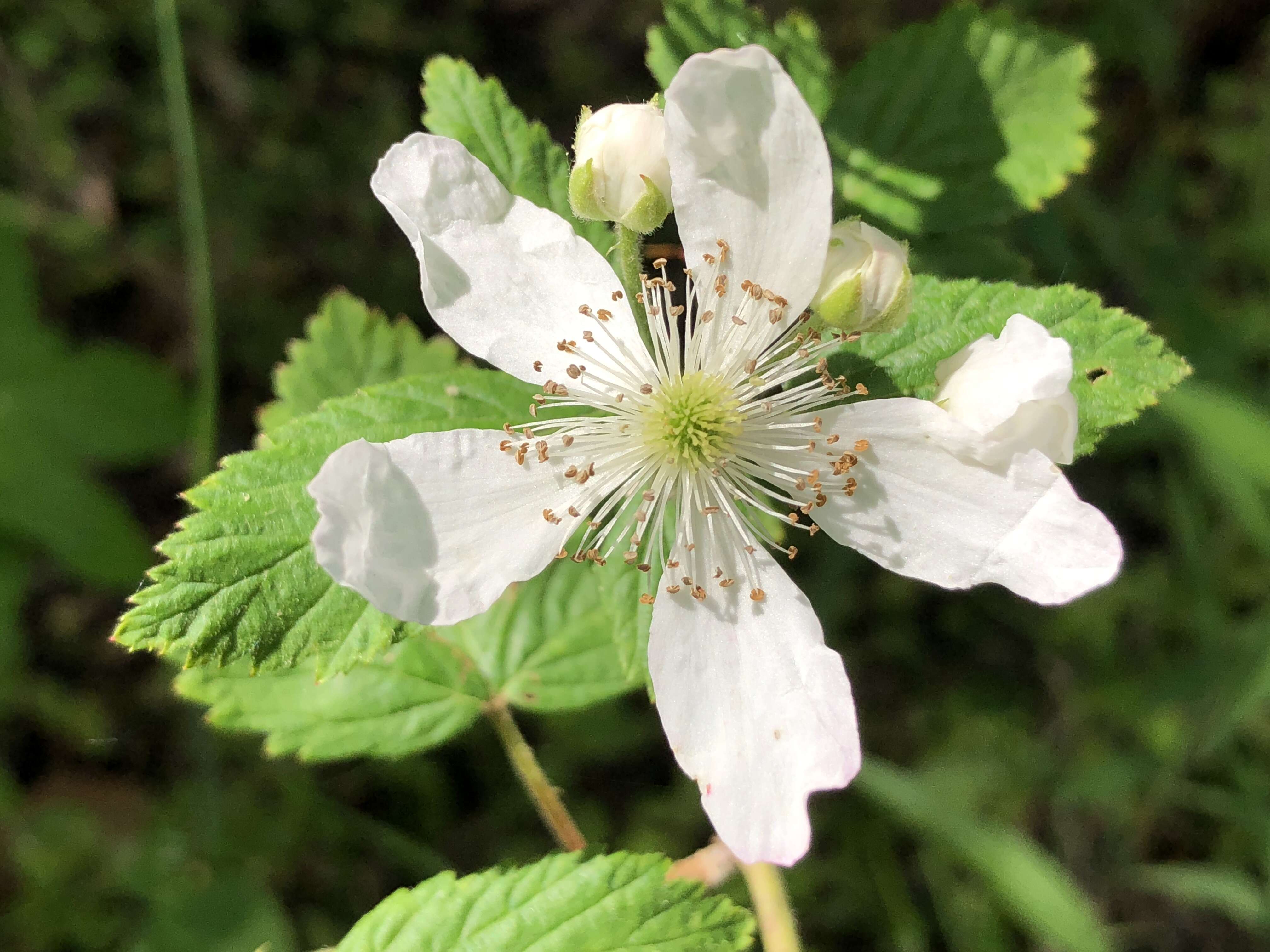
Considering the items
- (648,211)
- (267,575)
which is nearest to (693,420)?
(648,211)

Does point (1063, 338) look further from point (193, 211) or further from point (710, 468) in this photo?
point (193, 211)

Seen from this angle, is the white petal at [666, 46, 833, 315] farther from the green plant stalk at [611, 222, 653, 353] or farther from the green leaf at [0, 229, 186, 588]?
the green leaf at [0, 229, 186, 588]

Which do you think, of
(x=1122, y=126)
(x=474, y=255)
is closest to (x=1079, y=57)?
(x=474, y=255)

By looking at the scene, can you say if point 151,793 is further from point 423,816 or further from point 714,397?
point 714,397

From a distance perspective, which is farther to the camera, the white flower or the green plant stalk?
the green plant stalk

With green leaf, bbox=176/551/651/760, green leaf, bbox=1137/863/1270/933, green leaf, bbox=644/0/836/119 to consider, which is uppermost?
green leaf, bbox=644/0/836/119

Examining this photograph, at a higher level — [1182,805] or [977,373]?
[977,373]

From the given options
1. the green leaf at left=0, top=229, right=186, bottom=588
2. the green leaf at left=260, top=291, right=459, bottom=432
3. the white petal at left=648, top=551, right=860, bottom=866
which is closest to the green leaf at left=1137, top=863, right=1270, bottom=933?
the white petal at left=648, top=551, right=860, bottom=866
